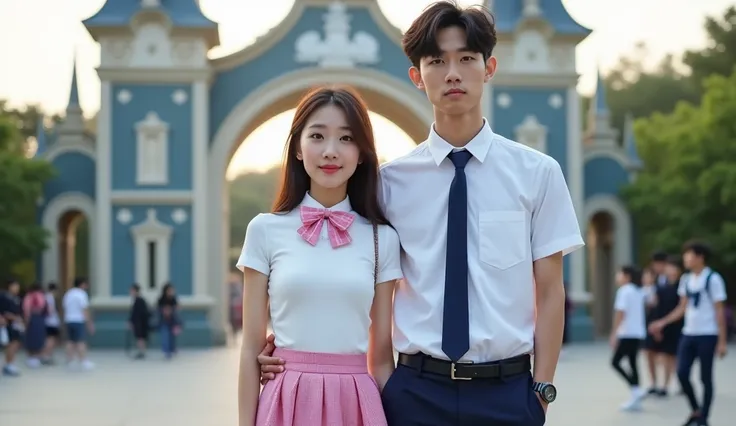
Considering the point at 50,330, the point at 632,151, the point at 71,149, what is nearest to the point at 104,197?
the point at 71,149

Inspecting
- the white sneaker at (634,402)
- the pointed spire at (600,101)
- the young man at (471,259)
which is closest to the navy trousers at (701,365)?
the white sneaker at (634,402)

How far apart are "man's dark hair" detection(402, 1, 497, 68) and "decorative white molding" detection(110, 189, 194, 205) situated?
23.0m

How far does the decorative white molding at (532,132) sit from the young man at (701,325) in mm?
16782

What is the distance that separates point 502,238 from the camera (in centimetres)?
404

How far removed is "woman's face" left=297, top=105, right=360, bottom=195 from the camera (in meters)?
4.16

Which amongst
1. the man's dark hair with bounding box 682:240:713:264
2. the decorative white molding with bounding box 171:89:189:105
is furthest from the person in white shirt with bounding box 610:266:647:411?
the decorative white molding with bounding box 171:89:189:105

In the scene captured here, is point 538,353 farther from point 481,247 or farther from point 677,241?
point 677,241

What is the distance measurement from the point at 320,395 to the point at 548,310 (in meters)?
0.89

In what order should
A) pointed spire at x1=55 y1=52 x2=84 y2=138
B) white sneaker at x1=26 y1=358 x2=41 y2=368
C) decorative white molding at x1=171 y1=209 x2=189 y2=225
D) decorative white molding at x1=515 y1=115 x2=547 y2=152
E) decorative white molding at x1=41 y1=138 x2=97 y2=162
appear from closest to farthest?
1. white sneaker at x1=26 y1=358 x2=41 y2=368
2. decorative white molding at x1=171 y1=209 x2=189 y2=225
3. decorative white molding at x1=515 y1=115 x2=547 y2=152
4. decorative white molding at x1=41 y1=138 x2=97 y2=162
5. pointed spire at x1=55 y1=52 x2=84 y2=138

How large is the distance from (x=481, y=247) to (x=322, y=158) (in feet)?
2.20

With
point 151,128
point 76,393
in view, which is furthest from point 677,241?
point 76,393

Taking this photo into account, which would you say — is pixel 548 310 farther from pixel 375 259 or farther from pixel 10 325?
pixel 10 325

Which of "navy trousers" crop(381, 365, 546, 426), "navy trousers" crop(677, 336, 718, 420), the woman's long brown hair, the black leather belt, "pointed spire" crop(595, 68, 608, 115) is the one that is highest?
"pointed spire" crop(595, 68, 608, 115)

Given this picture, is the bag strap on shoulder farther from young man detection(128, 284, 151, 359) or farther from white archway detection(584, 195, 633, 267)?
white archway detection(584, 195, 633, 267)
